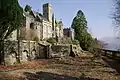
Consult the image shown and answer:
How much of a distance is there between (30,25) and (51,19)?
12804 millimetres

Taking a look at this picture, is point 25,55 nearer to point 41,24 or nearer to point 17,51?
point 17,51

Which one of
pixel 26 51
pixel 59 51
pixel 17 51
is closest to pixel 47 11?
pixel 59 51

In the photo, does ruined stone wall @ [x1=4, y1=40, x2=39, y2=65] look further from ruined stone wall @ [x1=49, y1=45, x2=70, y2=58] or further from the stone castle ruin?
ruined stone wall @ [x1=49, y1=45, x2=70, y2=58]

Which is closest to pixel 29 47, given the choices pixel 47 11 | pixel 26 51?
pixel 26 51

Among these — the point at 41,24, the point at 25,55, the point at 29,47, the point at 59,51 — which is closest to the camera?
the point at 25,55

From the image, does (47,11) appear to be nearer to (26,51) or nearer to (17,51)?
(26,51)

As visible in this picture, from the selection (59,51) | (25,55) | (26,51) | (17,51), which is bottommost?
(25,55)

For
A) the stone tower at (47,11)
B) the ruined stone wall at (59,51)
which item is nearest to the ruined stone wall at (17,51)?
the ruined stone wall at (59,51)

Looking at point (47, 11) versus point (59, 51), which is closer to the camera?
point (59, 51)

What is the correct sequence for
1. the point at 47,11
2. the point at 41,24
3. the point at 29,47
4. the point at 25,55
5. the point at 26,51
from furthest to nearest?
the point at 47,11
the point at 41,24
the point at 29,47
the point at 26,51
the point at 25,55

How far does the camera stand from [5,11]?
23969mm

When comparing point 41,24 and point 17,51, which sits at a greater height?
point 41,24

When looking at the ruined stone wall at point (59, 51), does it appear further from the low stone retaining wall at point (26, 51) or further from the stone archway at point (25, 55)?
the stone archway at point (25, 55)

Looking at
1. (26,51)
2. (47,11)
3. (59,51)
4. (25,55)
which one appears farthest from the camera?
(47,11)
